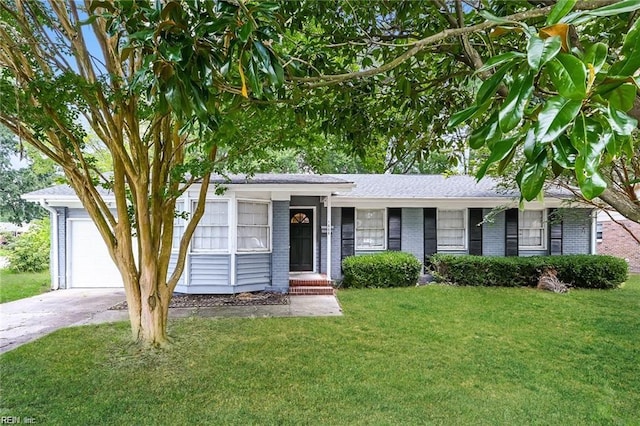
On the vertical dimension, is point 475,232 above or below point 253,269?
above

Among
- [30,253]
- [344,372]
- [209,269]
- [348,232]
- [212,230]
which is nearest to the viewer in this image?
[344,372]

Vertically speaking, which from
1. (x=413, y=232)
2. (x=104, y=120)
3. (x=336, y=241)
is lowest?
(x=336, y=241)

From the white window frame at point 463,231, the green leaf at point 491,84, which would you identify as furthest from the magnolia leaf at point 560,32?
the white window frame at point 463,231

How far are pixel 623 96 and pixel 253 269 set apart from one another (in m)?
8.96

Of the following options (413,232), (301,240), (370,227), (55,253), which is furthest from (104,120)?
(413,232)

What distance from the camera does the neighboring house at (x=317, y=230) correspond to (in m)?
9.09

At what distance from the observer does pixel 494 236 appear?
11281 mm

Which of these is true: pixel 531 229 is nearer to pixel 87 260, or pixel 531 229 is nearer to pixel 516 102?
pixel 516 102

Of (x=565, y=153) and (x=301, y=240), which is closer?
(x=565, y=153)

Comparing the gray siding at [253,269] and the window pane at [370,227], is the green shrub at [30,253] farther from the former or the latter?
the window pane at [370,227]

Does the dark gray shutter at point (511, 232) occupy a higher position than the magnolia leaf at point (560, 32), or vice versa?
the magnolia leaf at point (560, 32)

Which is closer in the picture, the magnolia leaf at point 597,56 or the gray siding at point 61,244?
the magnolia leaf at point 597,56

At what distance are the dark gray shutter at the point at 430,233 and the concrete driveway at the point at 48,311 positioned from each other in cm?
919

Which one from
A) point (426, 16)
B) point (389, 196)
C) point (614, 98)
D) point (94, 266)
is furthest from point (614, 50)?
point (94, 266)
